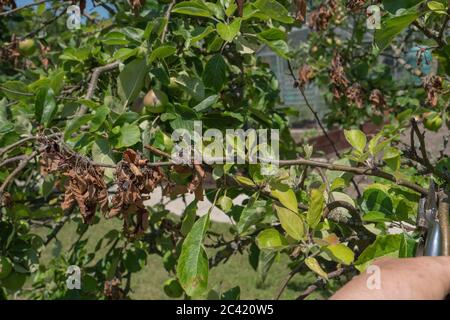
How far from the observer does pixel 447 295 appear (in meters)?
0.69

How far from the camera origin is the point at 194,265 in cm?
105

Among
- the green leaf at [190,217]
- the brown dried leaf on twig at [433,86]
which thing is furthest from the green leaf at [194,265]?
the brown dried leaf on twig at [433,86]

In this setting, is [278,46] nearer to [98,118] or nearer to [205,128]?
[205,128]

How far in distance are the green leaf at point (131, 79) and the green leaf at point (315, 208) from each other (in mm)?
560

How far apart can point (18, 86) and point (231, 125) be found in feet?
2.16

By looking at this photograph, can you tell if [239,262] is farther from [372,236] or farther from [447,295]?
[447,295]

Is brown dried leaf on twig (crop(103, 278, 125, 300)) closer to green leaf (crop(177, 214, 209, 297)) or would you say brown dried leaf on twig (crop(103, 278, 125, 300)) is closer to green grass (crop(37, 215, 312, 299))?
green leaf (crop(177, 214, 209, 297))

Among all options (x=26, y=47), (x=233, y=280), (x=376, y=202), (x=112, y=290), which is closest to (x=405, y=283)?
(x=376, y=202)

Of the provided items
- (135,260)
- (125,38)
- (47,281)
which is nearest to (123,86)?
(125,38)

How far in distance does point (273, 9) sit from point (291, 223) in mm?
596

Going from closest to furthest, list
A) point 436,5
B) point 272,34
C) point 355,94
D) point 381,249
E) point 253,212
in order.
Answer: point 381,249
point 436,5
point 253,212
point 272,34
point 355,94

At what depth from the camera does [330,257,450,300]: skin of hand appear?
60 centimetres

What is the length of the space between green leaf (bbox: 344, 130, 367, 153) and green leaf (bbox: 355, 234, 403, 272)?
246mm
